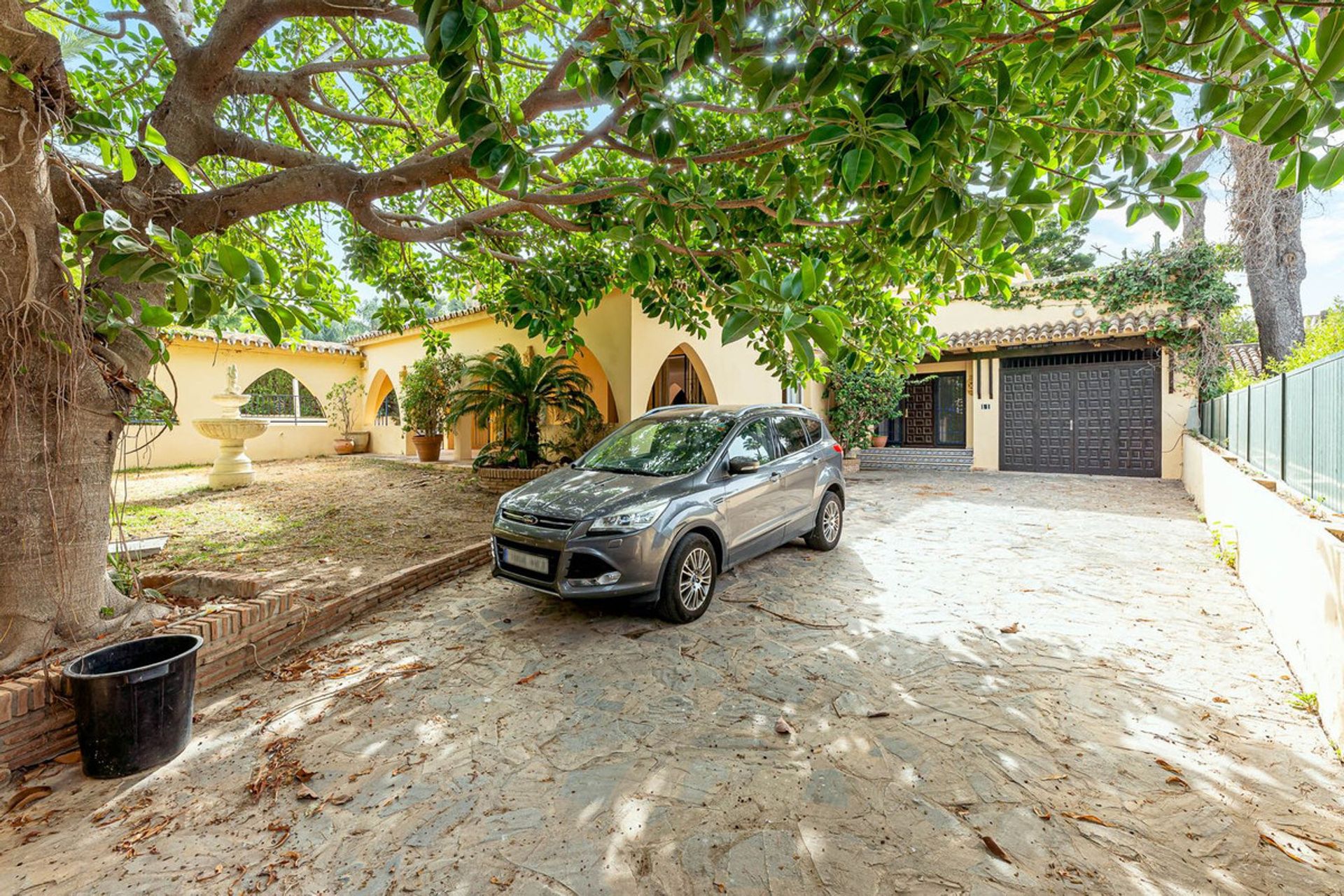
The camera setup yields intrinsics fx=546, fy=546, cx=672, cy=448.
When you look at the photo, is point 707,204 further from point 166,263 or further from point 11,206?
point 11,206

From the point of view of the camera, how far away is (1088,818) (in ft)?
7.11

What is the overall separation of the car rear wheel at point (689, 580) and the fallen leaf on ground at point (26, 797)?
125 inches

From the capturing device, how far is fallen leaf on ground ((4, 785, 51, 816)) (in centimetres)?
231

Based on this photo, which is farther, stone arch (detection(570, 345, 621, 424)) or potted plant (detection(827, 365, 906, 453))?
potted plant (detection(827, 365, 906, 453))

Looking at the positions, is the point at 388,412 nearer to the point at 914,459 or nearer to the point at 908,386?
the point at 914,459

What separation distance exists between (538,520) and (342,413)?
14920 millimetres

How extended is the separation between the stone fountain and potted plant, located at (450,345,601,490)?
389 cm

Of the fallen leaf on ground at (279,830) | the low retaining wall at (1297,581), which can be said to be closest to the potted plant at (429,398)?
the fallen leaf on ground at (279,830)

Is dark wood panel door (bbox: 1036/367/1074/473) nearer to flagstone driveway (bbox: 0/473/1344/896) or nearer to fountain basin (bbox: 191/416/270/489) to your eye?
flagstone driveway (bbox: 0/473/1344/896)

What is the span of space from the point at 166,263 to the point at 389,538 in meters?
4.79

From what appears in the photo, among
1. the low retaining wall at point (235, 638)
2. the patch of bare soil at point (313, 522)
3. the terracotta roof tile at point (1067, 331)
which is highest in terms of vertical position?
the terracotta roof tile at point (1067, 331)

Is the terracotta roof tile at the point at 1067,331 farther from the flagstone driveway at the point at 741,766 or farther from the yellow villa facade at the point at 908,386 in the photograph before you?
the flagstone driveway at the point at 741,766

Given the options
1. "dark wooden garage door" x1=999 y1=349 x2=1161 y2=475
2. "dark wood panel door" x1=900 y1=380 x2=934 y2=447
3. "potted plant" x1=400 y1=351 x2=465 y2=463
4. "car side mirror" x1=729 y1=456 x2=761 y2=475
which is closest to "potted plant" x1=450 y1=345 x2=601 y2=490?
"potted plant" x1=400 y1=351 x2=465 y2=463

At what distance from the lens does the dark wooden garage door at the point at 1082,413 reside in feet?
38.3
